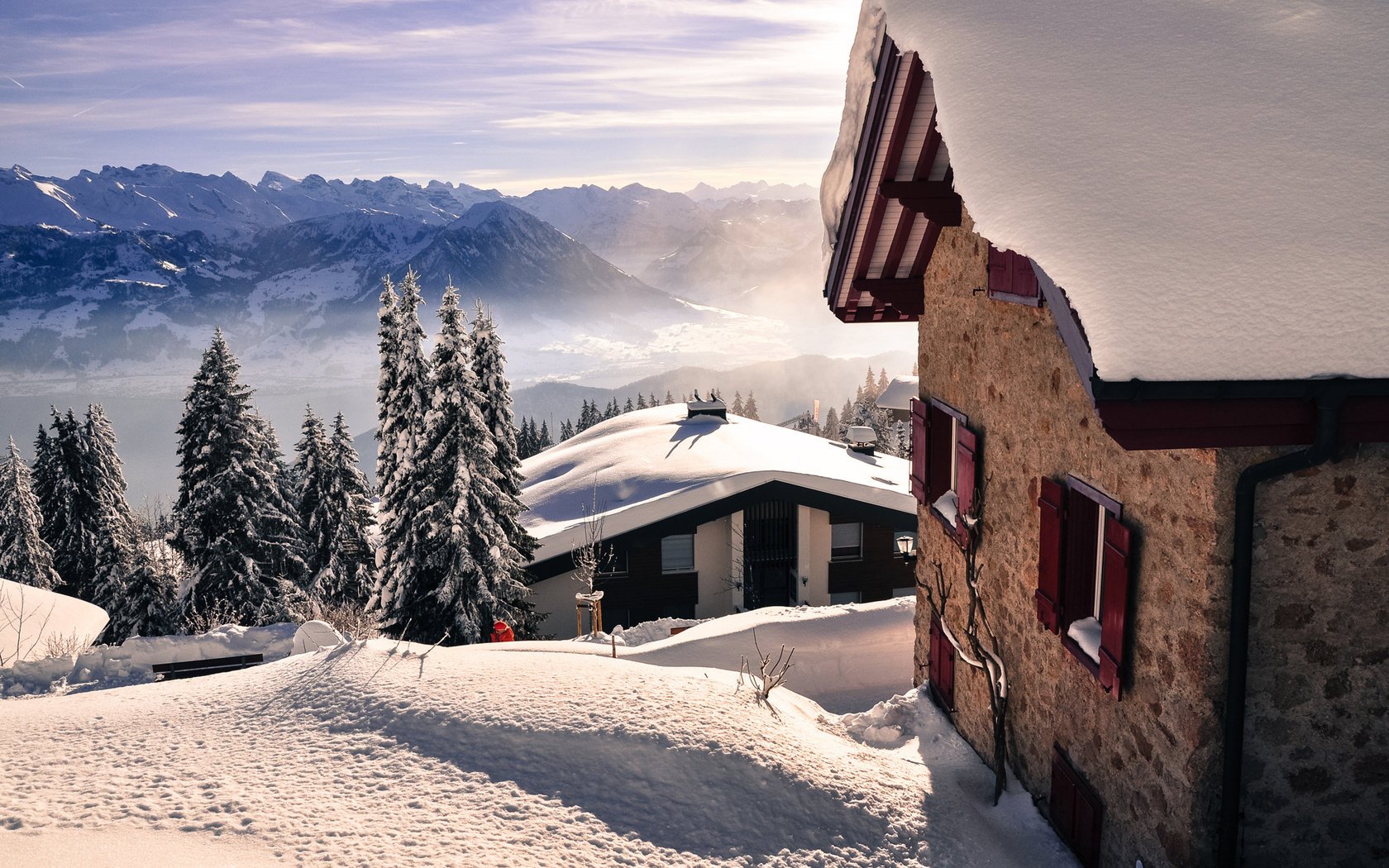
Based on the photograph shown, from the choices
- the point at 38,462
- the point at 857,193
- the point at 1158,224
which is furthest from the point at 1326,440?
the point at 38,462

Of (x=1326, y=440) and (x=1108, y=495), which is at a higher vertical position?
(x=1326, y=440)

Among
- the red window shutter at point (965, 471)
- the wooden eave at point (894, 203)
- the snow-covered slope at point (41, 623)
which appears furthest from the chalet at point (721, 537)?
the red window shutter at point (965, 471)

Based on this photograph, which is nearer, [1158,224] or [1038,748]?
[1158,224]

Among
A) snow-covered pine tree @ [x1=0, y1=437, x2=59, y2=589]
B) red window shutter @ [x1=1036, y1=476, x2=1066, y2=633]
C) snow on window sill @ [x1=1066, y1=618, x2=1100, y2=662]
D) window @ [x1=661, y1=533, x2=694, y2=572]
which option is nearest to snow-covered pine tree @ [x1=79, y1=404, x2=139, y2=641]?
snow-covered pine tree @ [x1=0, y1=437, x2=59, y2=589]

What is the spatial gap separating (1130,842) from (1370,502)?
3.12 metres

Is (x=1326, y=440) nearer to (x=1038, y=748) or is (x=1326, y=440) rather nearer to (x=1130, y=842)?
(x=1130, y=842)

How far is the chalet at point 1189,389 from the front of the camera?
469 centimetres

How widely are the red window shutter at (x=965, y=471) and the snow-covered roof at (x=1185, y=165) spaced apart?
4.20 m

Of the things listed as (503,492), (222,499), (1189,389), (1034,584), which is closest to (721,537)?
(503,492)

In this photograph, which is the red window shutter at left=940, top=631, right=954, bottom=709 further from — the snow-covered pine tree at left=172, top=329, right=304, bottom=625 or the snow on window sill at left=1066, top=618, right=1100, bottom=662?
the snow-covered pine tree at left=172, top=329, right=304, bottom=625

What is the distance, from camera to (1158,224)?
16.5 ft

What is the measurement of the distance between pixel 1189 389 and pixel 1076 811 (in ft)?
15.6

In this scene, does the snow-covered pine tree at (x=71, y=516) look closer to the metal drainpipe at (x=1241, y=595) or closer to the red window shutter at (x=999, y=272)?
the red window shutter at (x=999, y=272)

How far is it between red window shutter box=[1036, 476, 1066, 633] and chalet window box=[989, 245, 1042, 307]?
166 centimetres
